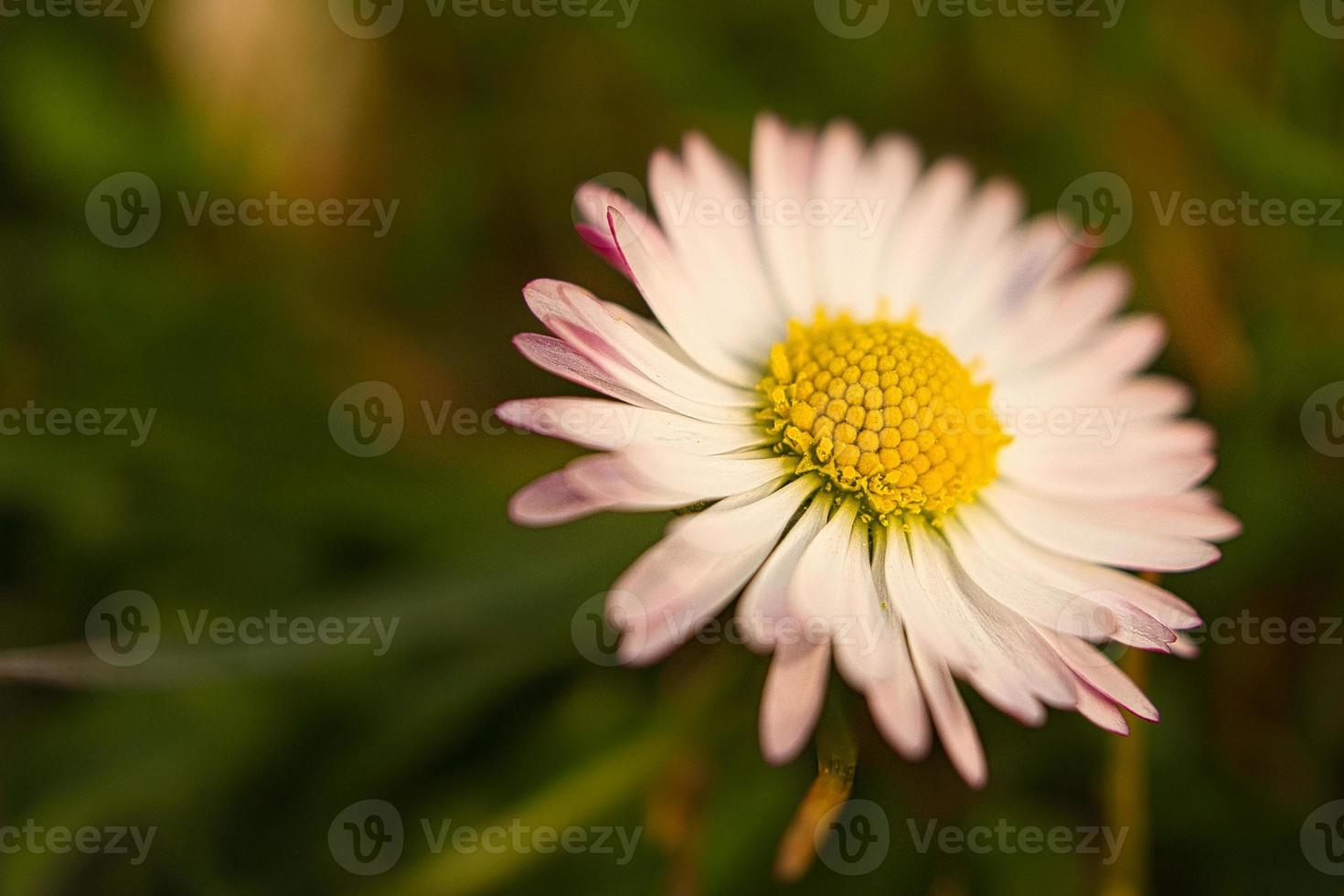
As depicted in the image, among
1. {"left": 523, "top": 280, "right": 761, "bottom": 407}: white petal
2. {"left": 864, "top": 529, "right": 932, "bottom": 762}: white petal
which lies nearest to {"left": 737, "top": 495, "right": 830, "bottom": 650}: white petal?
{"left": 864, "top": 529, "right": 932, "bottom": 762}: white petal

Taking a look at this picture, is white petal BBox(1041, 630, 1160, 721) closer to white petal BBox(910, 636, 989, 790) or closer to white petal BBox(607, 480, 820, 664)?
white petal BBox(910, 636, 989, 790)

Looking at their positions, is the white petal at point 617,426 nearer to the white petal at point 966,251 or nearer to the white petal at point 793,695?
the white petal at point 793,695

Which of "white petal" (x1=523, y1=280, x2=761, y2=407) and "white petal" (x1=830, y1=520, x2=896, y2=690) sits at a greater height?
"white petal" (x1=523, y1=280, x2=761, y2=407)

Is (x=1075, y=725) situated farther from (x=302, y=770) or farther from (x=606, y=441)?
(x=302, y=770)

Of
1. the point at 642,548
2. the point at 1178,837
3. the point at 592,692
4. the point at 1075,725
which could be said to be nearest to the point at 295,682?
the point at 592,692

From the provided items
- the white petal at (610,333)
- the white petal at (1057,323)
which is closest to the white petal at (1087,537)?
the white petal at (1057,323)
